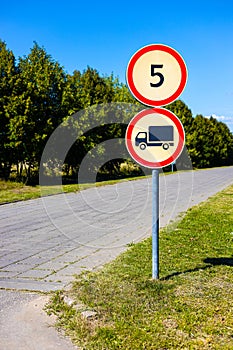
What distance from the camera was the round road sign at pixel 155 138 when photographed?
446 centimetres

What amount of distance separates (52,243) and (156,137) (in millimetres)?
→ 3404

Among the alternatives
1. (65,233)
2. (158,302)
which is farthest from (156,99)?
(65,233)

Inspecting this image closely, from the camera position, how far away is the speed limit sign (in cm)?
446

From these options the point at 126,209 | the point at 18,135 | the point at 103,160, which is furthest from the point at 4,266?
the point at 103,160

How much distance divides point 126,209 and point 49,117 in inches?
460

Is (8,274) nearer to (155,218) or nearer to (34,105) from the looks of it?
(155,218)

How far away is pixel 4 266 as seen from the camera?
18.4ft

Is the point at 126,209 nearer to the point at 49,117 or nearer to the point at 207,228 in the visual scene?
the point at 207,228

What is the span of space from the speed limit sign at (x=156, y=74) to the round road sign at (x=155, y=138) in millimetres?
168

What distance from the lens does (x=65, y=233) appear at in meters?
8.03

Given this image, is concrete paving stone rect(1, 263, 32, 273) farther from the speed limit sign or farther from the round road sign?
the speed limit sign

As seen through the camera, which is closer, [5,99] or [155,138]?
[155,138]

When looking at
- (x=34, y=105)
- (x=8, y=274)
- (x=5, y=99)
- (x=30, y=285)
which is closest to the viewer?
(x=30, y=285)

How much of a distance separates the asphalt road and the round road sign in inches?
66.9
